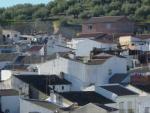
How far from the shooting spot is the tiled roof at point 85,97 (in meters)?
37.4

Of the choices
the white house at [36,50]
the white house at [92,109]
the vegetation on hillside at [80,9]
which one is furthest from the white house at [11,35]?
the white house at [92,109]

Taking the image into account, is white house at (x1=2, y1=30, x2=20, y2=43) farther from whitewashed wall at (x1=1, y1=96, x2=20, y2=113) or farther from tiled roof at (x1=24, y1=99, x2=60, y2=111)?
tiled roof at (x1=24, y1=99, x2=60, y2=111)

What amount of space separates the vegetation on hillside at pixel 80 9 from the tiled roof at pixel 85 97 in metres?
45.2

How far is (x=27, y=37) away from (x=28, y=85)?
33624mm

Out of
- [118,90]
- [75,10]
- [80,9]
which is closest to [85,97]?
[118,90]

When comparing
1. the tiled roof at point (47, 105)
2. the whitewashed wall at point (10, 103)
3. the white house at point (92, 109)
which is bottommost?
the whitewashed wall at point (10, 103)

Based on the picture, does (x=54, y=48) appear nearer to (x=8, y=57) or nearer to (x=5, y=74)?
(x=8, y=57)

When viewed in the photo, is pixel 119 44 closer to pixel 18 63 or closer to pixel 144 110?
pixel 18 63

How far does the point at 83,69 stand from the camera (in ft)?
146

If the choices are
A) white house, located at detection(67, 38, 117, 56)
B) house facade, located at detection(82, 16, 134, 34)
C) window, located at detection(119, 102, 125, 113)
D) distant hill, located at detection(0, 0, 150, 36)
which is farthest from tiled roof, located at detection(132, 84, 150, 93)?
distant hill, located at detection(0, 0, 150, 36)

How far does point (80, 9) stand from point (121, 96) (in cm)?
5395

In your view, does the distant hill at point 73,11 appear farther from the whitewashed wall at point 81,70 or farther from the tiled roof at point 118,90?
the tiled roof at point 118,90

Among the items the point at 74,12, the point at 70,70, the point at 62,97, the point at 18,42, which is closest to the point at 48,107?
the point at 62,97

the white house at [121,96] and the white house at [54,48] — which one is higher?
the white house at [54,48]
